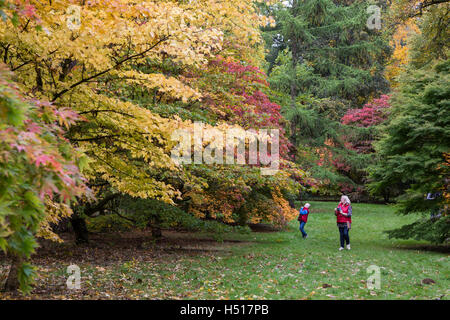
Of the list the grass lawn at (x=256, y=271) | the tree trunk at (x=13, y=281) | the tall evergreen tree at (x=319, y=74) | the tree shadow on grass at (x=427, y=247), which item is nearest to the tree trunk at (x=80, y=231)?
the grass lawn at (x=256, y=271)

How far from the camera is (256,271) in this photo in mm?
8375

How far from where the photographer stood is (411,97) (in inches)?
491

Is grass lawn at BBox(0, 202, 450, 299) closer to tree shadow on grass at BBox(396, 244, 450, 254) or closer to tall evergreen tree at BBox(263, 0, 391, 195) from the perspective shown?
tree shadow on grass at BBox(396, 244, 450, 254)

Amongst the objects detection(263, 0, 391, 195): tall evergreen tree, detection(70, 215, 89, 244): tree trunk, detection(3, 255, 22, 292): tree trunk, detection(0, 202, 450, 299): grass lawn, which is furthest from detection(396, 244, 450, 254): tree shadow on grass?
detection(263, 0, 391, 195): tall evergreen tree

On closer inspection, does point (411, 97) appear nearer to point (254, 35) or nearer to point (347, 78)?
point (254, 35)

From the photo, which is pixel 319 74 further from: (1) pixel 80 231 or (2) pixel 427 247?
(1) pixel 80 231

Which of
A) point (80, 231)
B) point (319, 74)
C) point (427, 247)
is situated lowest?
point (427, 247)

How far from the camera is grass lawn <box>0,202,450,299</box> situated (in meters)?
6.38

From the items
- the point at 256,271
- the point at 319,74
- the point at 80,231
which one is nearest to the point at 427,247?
the point at 256,271

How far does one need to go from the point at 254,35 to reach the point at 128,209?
221 inches

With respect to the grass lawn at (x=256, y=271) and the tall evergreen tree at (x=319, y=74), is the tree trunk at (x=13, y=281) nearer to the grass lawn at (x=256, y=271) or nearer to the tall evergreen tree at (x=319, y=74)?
the grass lawn at (x=256, y=271)

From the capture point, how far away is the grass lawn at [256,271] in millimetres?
Result: 6379
